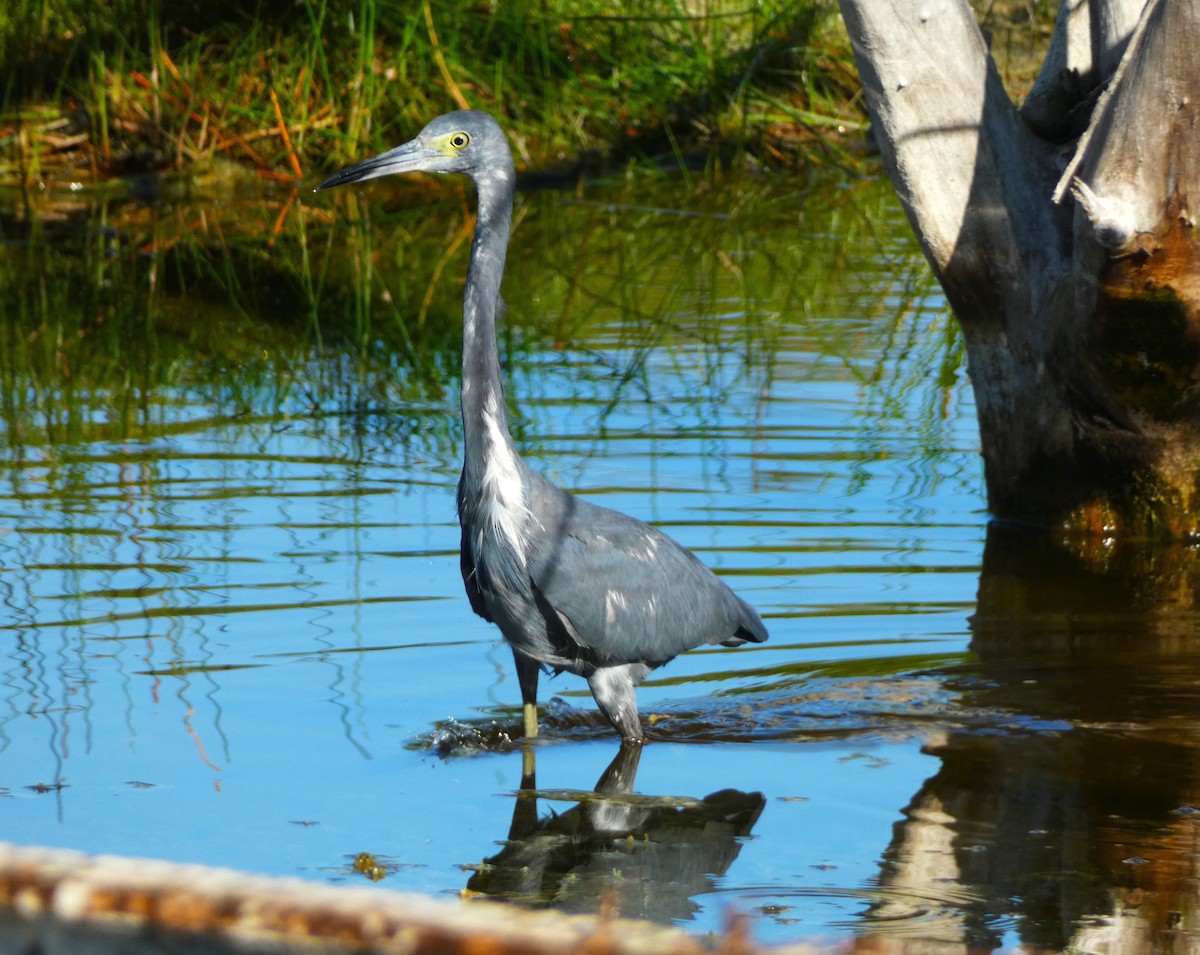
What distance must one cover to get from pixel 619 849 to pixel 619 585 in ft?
2.54

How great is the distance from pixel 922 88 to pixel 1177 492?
5.80 feet

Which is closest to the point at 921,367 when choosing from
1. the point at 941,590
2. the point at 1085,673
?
the point at 941,590

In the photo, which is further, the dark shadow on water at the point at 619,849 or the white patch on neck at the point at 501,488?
the white patch on neck at the point at 501,488

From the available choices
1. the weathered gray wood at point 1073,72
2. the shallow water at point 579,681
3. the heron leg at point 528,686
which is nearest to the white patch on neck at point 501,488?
the heron leg at point 528,686

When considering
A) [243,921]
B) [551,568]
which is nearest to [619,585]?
[551,568]

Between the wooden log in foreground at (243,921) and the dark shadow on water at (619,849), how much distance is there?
7.05ft

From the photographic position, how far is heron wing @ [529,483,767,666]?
14.7ft

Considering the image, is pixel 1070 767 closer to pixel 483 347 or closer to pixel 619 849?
pixel 619 849

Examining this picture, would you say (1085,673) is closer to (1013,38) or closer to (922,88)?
(922,88)

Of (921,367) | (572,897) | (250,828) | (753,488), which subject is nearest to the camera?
(572,897)

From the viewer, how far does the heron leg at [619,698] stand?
4.60m

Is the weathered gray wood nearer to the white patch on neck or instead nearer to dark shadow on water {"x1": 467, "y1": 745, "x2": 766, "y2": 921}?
the white patch on neck

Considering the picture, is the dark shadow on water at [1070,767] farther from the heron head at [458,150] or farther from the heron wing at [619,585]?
the heron head at [458,150]

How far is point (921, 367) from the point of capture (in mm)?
8344
